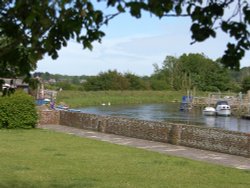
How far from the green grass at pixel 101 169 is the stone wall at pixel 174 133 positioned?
6.90ft

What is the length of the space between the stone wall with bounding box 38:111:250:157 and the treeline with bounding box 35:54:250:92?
60574mm

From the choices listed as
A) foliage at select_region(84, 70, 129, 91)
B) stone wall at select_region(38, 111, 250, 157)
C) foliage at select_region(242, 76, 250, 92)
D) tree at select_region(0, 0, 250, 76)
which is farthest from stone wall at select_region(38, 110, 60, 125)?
foliage at select_region(84, 70, 129, 91)

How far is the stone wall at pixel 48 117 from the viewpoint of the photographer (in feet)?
88.0

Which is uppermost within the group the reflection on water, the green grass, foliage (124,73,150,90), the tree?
foliage (124,73,150,90)

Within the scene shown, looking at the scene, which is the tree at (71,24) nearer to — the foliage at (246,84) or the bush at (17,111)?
the bush at (17,111)

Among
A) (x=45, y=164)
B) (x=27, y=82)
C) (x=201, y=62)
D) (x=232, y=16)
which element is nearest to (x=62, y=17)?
(x=27, y=82)

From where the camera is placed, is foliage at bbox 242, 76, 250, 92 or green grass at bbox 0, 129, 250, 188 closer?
green grass at bbox 0, 129, 250, 188

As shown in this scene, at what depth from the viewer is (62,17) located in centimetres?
389

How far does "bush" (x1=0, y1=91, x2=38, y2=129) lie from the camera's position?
23.3 metres

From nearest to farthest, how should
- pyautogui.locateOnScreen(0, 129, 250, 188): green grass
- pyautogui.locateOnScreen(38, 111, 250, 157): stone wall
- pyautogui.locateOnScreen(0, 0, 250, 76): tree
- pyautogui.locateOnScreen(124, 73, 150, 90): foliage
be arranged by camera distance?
pyautogui.locateOnScreen(0, 0, 250, 76): tree < pyautogui.locateOnScreen(0, 129, 250, 188): green grass < pyautogui.locateOnScreen(38, 111, 250, 157): stone wall < pyautogui.locateOnScreen(124, 73, 150, 90): foliage

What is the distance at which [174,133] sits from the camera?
59.6 feet

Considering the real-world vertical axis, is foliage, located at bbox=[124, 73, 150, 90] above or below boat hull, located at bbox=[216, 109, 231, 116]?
above

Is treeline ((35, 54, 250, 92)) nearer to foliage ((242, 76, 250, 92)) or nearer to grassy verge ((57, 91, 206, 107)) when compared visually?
foliage ((242, 76, 250, 92))

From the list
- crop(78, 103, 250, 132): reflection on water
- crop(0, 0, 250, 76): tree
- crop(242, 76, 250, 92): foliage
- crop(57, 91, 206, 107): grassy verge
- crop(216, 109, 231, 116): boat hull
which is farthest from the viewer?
crop(242, 76, 250, 92): foliage
